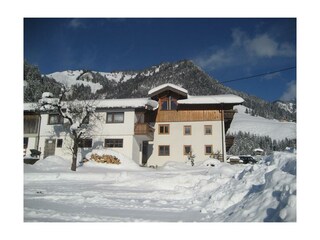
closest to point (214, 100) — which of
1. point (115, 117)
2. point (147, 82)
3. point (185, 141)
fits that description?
point (185, 141)

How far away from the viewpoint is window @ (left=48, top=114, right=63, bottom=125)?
21688 mm

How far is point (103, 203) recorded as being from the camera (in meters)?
7.68

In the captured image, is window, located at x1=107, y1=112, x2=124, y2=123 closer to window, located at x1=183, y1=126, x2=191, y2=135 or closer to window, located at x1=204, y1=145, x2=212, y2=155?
window, located at x1=183, y1=126, x2=191, y2=135

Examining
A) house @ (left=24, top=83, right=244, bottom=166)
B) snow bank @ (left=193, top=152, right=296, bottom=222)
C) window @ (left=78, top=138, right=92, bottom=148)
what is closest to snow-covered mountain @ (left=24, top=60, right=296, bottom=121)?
house @ (left=24, top=83, right=244, bottom=166)

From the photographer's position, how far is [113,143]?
67.9 feet

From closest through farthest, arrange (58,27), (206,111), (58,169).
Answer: (58,27) → (58,169) → (206,111)

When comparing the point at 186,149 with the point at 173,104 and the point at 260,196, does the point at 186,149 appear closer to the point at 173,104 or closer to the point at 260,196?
the point at 173,104

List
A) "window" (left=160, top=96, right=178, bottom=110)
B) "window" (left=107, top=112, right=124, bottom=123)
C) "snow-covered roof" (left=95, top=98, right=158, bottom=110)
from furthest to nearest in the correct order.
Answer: "window" (left=160, top=96, right=178, bottom=110) → "window" (left=107, top=112, right=124, bottom=123) → "snow-covered roof" (left=95, top=98, right=158, bottom=110)

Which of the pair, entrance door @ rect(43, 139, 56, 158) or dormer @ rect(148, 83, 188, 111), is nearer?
entrance door @ rect(43, 139, 56, 158)

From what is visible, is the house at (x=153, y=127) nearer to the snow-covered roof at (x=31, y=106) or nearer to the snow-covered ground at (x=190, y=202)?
the snow-covered roof at (x=31, y=106)
